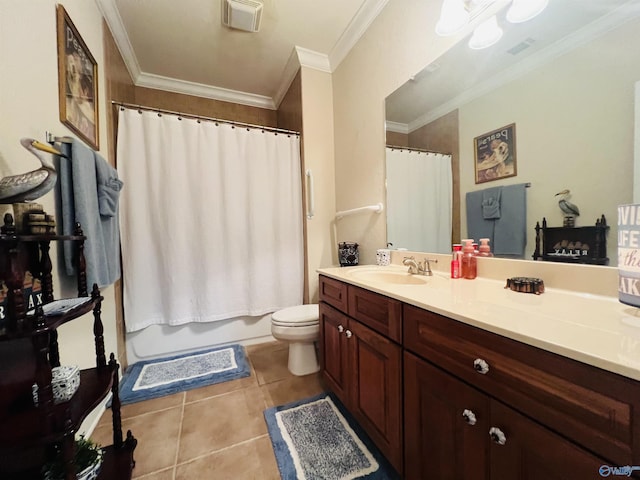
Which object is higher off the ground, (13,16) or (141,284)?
(13,16)

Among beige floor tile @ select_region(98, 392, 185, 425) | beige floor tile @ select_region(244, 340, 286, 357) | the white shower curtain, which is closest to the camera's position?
beige floor tile @ select_region(98, 392, 185, 425)

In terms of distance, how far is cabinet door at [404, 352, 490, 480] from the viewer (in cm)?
61

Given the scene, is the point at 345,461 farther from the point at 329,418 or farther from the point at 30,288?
the point at 30,288

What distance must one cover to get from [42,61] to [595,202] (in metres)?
2.09

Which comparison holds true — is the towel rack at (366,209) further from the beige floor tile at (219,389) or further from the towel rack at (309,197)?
the beige floor tile at (219,389)

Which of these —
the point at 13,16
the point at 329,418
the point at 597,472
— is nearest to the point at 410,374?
the point at 597,472

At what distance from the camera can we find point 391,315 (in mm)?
896

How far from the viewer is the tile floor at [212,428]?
1.03m

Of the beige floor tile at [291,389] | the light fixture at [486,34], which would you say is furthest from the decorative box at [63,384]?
the light fixture at [486,34]

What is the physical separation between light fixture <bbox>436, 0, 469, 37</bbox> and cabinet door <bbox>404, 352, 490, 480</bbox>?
1440 millimetres

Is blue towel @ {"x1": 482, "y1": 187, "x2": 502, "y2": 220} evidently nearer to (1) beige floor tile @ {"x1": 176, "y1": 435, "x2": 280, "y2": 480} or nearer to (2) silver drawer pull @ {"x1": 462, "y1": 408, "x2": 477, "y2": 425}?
(2) silver drawer pull @ {"x1": 462, "y1": 408, "x2": 477, "y2": 425}

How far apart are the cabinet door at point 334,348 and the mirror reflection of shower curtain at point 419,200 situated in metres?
0.65

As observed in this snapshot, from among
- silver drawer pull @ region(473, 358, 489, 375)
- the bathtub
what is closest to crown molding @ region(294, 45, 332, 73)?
the bathtub

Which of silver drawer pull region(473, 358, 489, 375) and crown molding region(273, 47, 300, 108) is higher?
crown molding region(273, 47, 300, 108)
